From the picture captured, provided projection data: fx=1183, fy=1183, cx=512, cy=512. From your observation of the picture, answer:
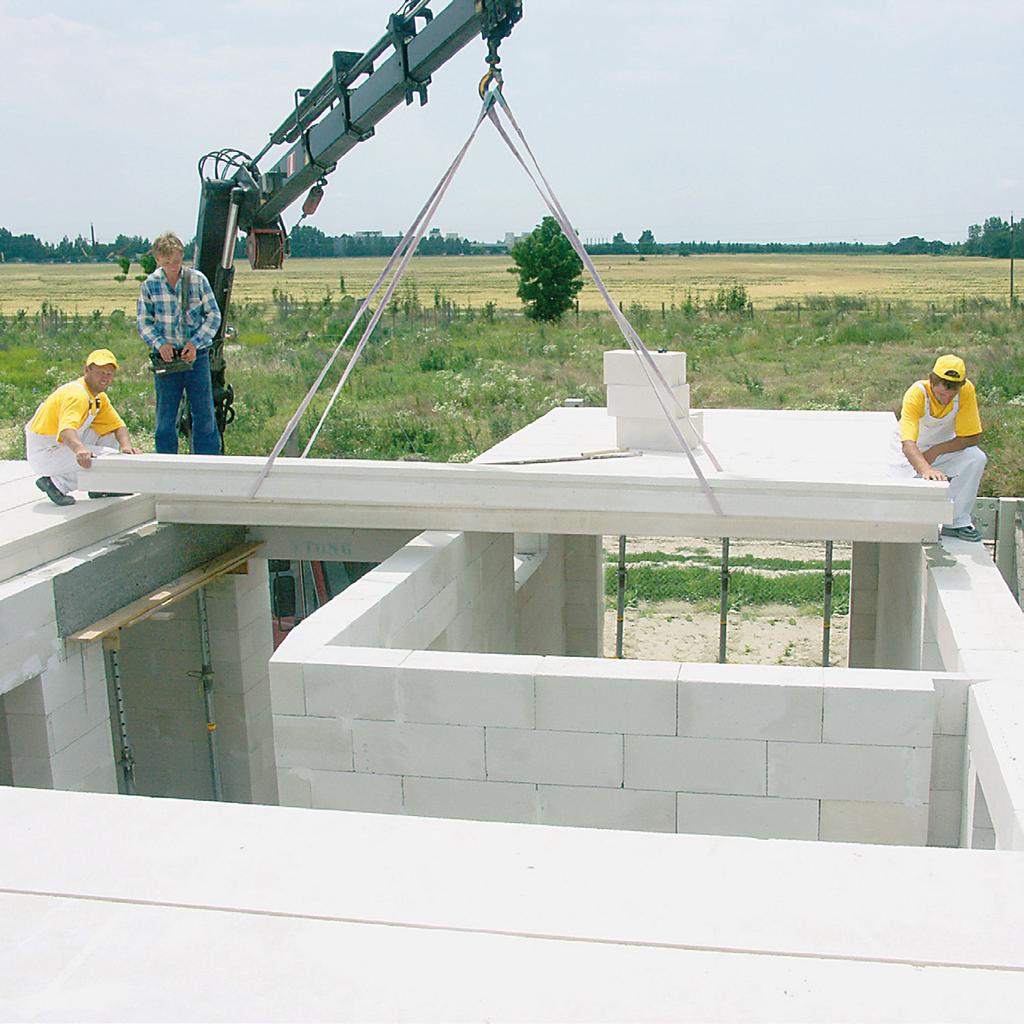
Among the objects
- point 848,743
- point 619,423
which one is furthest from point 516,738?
point 619,423

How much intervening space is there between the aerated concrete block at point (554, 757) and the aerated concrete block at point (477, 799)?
0.07m

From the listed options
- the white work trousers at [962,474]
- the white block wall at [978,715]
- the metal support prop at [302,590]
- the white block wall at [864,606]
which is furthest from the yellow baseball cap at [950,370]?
the metal support prop at [302,590]

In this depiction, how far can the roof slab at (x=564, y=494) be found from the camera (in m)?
8.03

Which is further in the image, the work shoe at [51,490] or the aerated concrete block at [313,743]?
the work shoe at [51,490]

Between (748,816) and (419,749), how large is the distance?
1718 millimetres

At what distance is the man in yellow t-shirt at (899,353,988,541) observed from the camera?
8250 millimetres

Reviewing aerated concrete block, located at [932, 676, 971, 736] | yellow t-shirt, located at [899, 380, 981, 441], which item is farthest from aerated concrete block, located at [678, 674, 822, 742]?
yellow t-shirt, located at [899, 380, 981, 441]

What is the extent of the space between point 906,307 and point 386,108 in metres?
54.1

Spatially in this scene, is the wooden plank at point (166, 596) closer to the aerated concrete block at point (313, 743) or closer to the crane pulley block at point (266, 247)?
the aerated concrete block at point (313, 743)

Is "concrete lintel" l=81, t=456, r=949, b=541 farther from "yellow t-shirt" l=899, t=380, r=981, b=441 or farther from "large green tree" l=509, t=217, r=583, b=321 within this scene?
"large green tree" l=509, t=217, r=583, b=321

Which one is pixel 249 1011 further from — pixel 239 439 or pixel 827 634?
pixel 239 439

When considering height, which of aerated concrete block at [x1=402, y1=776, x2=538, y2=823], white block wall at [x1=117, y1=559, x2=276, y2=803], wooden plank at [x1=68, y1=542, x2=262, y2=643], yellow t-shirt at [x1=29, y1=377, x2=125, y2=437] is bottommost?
white block wall at [x1=117, y1=559, x2=276, y2=803]

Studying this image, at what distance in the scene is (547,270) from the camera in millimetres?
51250

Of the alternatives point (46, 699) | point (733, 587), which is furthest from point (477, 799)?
point (733, 587)
